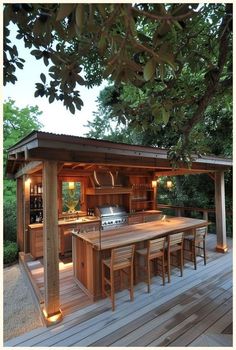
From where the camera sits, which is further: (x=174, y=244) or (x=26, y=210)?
(x=26, y=210)

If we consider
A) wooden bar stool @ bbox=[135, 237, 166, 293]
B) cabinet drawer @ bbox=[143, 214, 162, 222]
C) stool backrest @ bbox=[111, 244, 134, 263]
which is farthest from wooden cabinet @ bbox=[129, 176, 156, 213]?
stool backrest @ bbox=[111, 244, 134, 263]

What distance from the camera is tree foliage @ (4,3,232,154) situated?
1005mm

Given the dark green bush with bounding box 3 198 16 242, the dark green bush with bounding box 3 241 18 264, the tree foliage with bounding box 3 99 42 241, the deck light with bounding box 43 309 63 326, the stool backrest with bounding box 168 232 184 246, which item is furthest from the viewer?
the tree foliage with bounding box 3 99 42 241

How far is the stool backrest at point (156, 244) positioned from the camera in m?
3.47

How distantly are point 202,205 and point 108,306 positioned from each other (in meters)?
6.05

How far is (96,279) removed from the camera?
3252 millimetres

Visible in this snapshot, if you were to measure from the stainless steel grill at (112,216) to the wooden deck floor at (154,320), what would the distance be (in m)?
2.39

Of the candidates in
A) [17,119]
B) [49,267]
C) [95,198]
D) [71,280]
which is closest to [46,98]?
[49,267]

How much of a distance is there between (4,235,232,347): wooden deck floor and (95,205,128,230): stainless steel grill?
2393mm

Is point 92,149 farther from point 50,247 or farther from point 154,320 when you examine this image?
point 154,320

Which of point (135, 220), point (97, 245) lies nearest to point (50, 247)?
point (97, 245)

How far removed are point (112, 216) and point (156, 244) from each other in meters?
2.80

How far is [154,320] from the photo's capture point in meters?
2.70

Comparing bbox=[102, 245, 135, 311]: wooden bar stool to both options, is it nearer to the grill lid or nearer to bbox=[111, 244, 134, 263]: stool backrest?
bbox=[111, 244, 134, 263]: stool backrest
